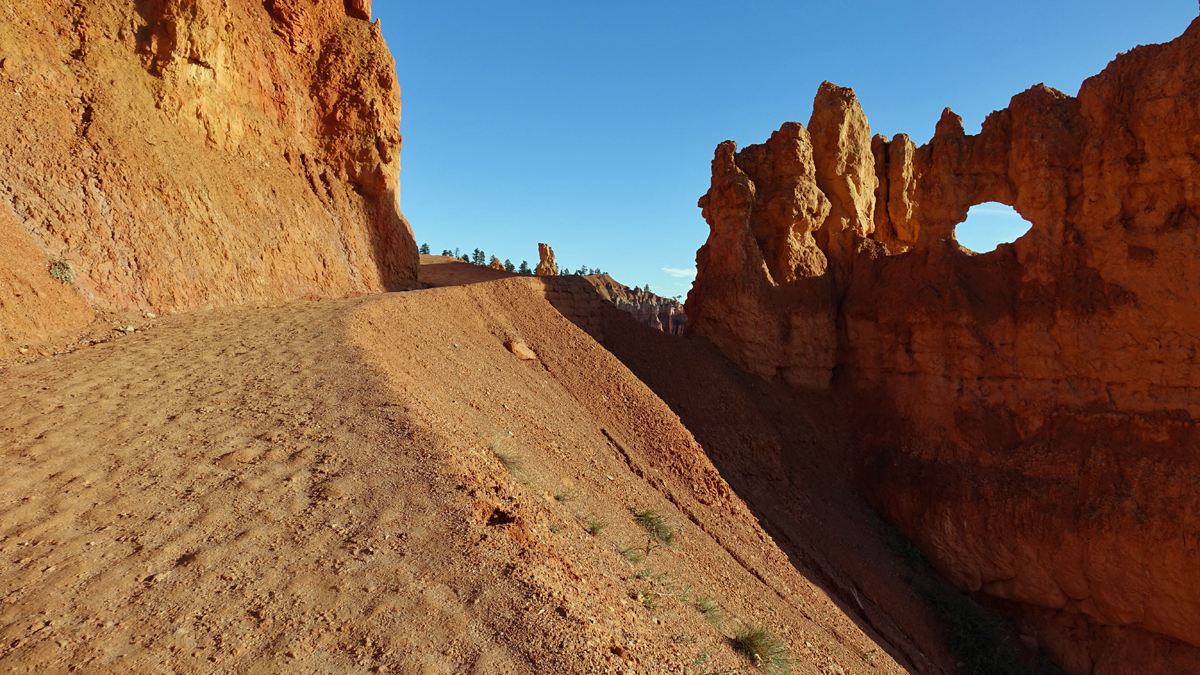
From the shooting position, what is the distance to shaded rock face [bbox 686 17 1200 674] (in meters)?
11.5

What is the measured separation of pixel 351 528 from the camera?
464cm

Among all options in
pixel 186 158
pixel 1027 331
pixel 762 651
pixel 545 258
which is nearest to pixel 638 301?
pixel 545 258

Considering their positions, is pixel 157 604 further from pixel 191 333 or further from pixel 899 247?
pixel 899 247

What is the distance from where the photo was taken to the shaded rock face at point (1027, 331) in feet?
37.8

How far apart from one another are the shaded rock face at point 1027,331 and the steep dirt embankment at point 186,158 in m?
10.1

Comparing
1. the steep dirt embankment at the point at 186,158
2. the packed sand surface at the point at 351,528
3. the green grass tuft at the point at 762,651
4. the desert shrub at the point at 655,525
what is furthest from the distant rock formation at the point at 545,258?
the green grass tuft at the point at 762,651

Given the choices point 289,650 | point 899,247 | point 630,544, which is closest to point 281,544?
point 289,650

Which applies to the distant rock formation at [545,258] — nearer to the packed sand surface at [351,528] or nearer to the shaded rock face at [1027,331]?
the shaded rock face at [1027,331]

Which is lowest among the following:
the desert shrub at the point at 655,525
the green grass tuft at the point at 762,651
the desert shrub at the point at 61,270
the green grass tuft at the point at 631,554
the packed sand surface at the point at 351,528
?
the green grass tuft at the point at 762,651

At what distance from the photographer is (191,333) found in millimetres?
9086

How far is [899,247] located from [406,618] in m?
18.9

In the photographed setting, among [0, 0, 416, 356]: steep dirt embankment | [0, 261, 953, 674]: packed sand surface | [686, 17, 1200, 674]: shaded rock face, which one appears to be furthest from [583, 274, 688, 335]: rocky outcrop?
[0, 261, 953, 674]: packed sand surface

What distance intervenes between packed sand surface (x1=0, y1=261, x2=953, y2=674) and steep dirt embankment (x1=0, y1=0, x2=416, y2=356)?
127cm

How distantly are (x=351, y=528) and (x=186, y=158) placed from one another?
10756mm
